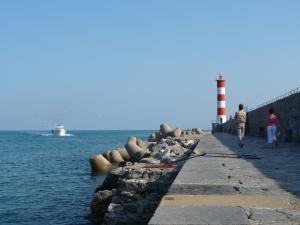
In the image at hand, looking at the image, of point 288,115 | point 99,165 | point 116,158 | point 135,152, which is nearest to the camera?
point 288,115

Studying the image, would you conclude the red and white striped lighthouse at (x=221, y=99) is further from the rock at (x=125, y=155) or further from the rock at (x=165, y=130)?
the rock at (x=125, y=155)

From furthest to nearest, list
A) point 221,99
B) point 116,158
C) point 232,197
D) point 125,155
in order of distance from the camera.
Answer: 1. point 221,99
2. point 125,155
3. point 116,158
4. point 232,197

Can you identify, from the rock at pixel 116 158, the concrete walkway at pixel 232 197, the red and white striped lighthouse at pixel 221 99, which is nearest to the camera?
the concrete walkway at pixel 232 197

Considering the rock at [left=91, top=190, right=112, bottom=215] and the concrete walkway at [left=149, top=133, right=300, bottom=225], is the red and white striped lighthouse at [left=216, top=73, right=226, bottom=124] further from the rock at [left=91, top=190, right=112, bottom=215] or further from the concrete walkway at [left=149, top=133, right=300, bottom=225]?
the concrete walkway at [left=149, top=133, right=300, bottom=225]

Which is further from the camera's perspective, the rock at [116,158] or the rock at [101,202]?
the rock at [116,158]

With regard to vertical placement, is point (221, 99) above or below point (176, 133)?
above

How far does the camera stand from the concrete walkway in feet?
11.9

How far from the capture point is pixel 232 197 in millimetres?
4621

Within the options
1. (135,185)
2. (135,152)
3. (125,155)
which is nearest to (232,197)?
(135,185)

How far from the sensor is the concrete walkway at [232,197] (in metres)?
3.63

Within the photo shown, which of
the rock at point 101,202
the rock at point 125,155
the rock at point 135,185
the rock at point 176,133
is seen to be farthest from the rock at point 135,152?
the rock at point 135,185

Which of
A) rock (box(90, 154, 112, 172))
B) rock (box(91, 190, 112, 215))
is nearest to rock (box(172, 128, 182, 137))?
rock (box(90, 154, 112, 172))

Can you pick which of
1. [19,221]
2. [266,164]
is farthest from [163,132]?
[266,164]

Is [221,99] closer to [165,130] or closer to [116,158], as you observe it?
[165,130]
